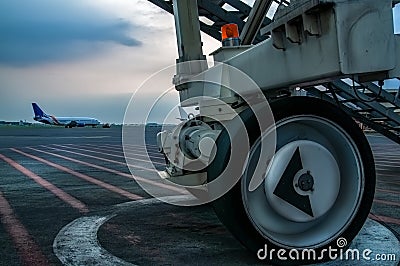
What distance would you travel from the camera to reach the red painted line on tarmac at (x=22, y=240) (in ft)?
11.7

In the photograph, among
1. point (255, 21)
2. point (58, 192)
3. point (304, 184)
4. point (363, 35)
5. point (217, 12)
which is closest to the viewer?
point (363, 35)

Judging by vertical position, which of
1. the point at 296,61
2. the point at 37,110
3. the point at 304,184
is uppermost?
the point at 37,110

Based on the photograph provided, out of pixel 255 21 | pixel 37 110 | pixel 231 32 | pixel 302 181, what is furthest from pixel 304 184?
pixel 37 110

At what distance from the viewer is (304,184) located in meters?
3.24

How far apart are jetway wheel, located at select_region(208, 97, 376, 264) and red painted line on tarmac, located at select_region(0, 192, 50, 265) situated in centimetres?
147

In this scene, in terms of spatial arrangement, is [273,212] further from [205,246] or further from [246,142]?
[205,246]

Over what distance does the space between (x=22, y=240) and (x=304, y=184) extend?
253 cm

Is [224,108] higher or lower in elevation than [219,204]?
higher

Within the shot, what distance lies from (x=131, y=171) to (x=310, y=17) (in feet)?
26.2

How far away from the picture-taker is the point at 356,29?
271 cm

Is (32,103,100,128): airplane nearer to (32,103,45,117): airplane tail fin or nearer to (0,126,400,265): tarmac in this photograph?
(32,103,45,117): airplane tail fin

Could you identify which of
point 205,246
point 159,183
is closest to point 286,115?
point 205,246

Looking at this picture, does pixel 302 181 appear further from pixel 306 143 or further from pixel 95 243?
pixel 95 243

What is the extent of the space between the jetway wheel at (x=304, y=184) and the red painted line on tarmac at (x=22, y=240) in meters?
1.47
